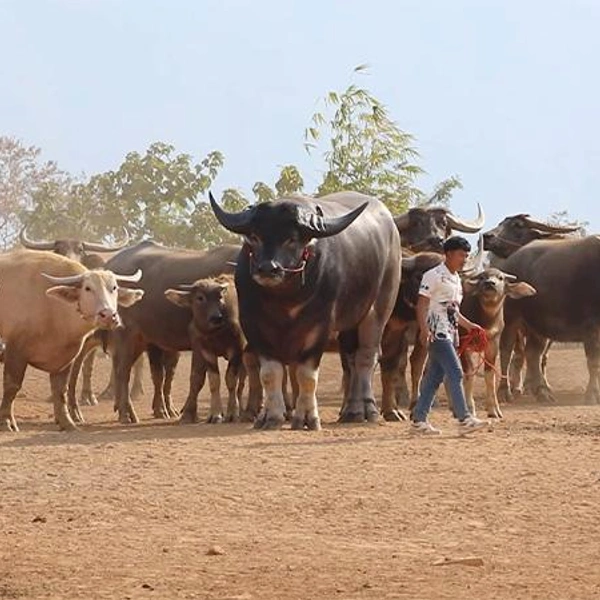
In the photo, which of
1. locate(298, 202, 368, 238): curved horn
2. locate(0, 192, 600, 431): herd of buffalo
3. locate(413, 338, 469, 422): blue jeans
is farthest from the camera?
locate(0, 192, 600, 431): herd of buffalo

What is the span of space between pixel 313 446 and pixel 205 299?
14.4 ft

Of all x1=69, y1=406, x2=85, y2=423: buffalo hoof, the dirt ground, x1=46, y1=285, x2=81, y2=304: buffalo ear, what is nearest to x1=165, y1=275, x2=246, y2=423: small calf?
x1=46, y1=285, x2=81, y2=304: buffalo ear

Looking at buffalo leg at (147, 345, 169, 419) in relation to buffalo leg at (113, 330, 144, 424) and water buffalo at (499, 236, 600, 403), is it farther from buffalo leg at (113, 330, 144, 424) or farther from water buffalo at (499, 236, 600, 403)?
water buffalo at (499, 236, 600, 403)

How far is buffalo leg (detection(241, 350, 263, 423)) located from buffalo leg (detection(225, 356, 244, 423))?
0.45 feet

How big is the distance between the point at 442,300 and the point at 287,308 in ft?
5.50

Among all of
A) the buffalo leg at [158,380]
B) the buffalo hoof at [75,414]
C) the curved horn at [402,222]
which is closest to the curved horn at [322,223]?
the curved horn at [402,222]

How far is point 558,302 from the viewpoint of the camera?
70.9 feet

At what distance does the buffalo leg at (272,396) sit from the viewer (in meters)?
14.5

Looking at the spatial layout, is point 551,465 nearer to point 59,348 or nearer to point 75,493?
point 75,493

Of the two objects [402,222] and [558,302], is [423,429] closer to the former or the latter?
[402,222]

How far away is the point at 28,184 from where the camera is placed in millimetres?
61875

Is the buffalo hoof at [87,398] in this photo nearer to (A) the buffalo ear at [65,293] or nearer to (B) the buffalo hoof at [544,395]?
(B) the buffalo hoof at [544,395]

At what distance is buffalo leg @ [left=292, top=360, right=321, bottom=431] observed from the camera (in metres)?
14.6

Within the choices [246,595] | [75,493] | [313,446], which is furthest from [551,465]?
[246,595]
